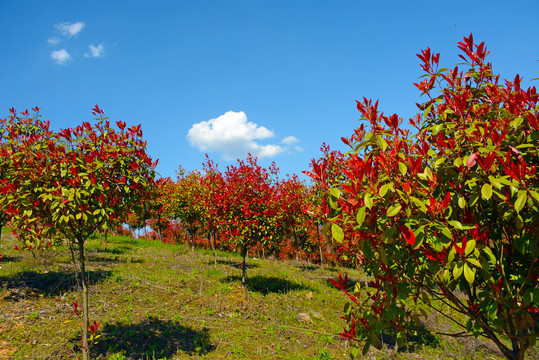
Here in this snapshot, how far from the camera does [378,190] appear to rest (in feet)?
7.23

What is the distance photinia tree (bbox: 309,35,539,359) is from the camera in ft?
6.74

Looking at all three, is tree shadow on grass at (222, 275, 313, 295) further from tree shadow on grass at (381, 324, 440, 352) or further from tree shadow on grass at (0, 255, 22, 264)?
tree shadow on grass at (0, 255, 22, 264)

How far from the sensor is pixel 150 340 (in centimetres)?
714

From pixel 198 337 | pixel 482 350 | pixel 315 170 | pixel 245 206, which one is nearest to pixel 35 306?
pixel 198 337

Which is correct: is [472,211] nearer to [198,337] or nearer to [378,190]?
[378,190]

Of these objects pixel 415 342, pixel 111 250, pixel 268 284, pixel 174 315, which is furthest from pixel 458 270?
pixel 111 250

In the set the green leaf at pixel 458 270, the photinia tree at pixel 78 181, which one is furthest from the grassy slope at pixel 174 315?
the green leaf at pixel 458 270

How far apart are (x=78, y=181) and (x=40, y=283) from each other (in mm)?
6881

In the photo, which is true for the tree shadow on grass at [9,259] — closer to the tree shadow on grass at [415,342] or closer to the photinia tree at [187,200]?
the photinia tree at [187,200]

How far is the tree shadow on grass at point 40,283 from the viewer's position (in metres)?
8.84

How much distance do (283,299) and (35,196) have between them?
7.81 m

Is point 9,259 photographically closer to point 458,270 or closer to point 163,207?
point 163,207

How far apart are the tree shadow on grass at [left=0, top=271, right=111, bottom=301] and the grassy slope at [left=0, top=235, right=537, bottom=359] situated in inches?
1.0

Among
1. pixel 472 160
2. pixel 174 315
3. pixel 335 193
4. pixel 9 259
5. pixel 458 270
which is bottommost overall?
pixel 174 315
